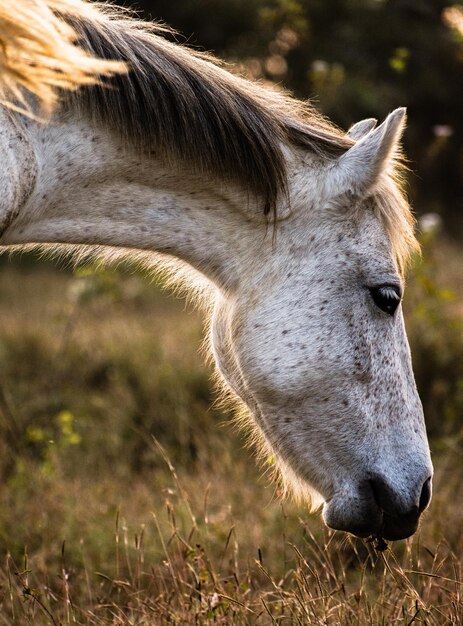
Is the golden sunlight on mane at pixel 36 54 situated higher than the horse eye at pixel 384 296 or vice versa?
the golden sunlight on mane at pixel 36 54

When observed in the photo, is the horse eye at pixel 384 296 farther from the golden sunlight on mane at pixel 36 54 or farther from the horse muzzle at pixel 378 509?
the golden sunlight on mane at pixel 36 54

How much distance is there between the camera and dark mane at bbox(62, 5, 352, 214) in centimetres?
248

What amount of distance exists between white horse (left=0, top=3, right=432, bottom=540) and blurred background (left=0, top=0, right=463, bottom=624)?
30cm

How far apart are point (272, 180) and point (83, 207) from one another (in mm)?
620

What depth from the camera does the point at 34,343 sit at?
25.4 feet

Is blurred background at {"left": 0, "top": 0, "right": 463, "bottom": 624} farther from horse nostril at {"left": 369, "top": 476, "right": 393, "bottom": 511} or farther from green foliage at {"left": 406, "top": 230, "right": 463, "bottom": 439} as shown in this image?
horse nostril at {"left": 369, "top": 476, "right": 393, "bottom": 511}

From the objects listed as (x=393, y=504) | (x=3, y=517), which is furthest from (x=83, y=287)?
(x=393, y=504)

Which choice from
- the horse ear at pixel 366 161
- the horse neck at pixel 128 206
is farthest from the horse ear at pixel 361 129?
the horse neck at pixel 128 206

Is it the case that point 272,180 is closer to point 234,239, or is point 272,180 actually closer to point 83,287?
point 234,239

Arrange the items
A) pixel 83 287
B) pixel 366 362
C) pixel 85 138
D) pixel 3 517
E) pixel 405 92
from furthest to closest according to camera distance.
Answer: pixel 405 92
pixel 83 287
pixel 3 517
pixel 366 362
pixel 85 138

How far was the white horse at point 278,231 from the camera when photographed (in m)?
2.53

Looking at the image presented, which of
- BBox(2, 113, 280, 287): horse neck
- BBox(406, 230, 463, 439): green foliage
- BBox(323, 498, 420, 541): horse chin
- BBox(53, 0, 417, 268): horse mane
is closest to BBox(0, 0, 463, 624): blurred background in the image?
BBox(406, 230, 463, 439): green foliage

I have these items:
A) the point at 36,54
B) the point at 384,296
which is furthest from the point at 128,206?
the point at 384,296

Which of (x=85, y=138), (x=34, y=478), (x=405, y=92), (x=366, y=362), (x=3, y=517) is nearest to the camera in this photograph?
(x=85, y=138)
